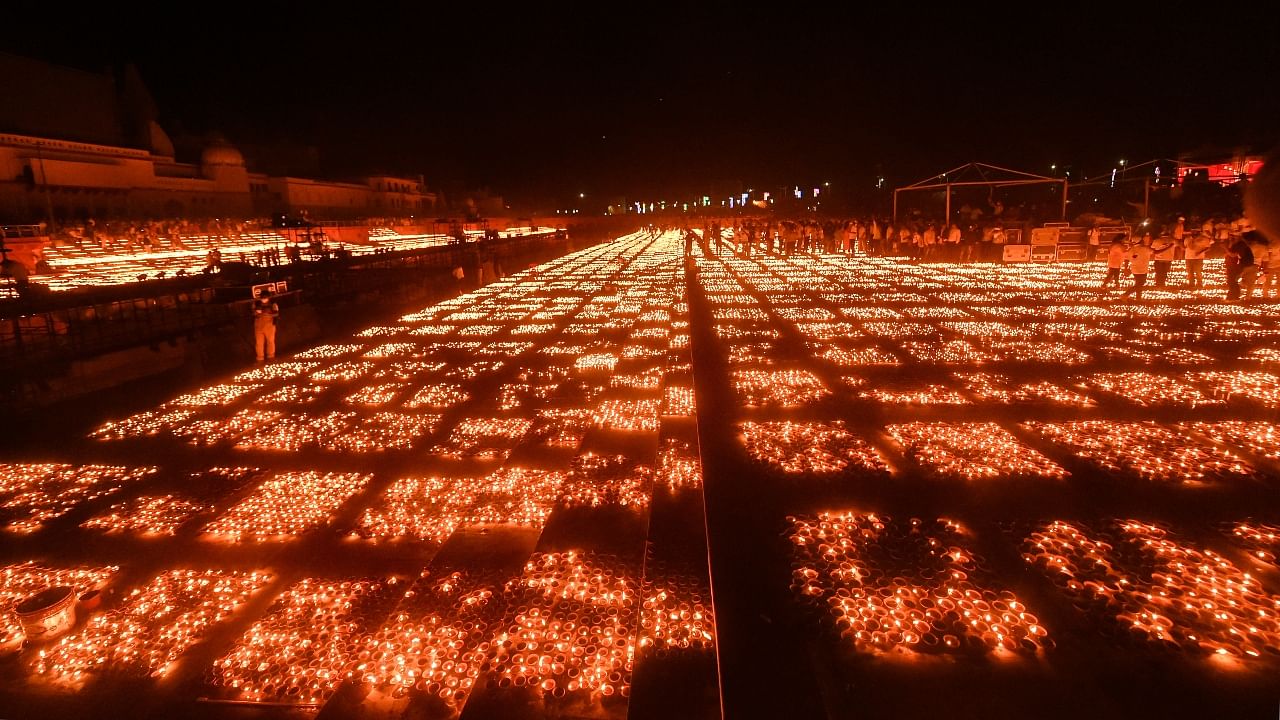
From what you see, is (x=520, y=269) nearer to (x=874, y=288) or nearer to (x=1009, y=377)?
(x=874, y=288)

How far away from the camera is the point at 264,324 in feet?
35.1

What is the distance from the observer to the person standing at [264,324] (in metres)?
10.5

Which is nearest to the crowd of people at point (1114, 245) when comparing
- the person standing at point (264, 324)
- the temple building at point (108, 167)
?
the person standing at point (264, 324)

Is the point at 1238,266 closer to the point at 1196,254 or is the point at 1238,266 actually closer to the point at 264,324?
the point at 1196,254

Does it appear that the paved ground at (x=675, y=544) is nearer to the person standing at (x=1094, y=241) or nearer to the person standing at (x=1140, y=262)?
the person standing at (x=1140, y=262)

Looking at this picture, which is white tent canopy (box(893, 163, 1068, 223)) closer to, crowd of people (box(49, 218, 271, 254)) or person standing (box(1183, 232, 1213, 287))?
person standing (box(1183, 232, 1213, 287))

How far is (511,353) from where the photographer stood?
11070 millimetres

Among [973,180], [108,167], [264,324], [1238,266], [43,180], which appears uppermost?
[108,167]

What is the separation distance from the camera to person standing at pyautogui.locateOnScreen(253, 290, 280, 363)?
10492 mm

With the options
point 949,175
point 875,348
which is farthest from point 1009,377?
point 949,175

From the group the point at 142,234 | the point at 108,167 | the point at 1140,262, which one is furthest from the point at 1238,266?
the point at 108,167

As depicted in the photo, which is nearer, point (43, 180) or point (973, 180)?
point (973, 180)

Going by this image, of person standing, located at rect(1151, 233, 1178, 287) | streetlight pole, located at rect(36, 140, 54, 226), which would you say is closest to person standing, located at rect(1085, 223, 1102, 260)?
person standing, located at rect(1151, 233, 1178, 287)

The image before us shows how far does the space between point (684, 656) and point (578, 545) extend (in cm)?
134
